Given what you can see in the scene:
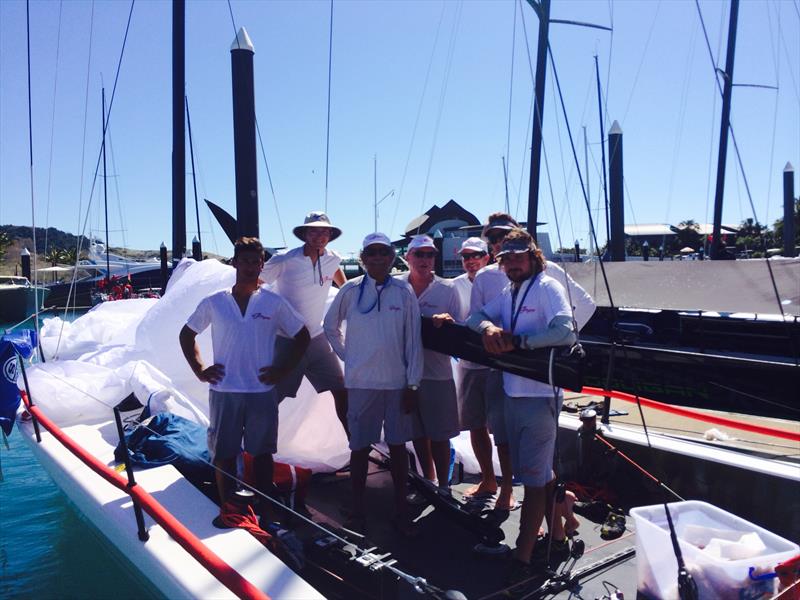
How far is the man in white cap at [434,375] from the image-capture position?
11.6ft

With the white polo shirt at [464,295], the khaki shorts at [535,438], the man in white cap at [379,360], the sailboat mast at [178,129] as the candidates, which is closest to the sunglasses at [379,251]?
the man in white cap at [379,360]

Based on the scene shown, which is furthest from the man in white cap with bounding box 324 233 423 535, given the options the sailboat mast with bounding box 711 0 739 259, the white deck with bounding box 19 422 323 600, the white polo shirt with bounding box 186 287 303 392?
the sailboat mast with bounding box 711 0 739 259

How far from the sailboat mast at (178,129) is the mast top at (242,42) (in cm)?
308

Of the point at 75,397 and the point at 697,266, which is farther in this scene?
the point at 697,266

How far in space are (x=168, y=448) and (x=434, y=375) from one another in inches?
66.7

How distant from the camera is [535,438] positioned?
9.09ft

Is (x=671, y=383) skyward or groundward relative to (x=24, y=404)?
skyward

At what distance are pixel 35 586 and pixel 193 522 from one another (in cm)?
270

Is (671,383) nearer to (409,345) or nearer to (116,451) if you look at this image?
(409,345)

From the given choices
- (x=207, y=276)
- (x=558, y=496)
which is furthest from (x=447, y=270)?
(x=558, y=496)

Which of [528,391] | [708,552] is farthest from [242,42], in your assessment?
[708,552]

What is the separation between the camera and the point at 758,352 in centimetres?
665

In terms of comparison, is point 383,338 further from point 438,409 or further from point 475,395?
point 475,395

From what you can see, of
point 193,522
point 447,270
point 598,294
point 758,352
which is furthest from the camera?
point 447,270
